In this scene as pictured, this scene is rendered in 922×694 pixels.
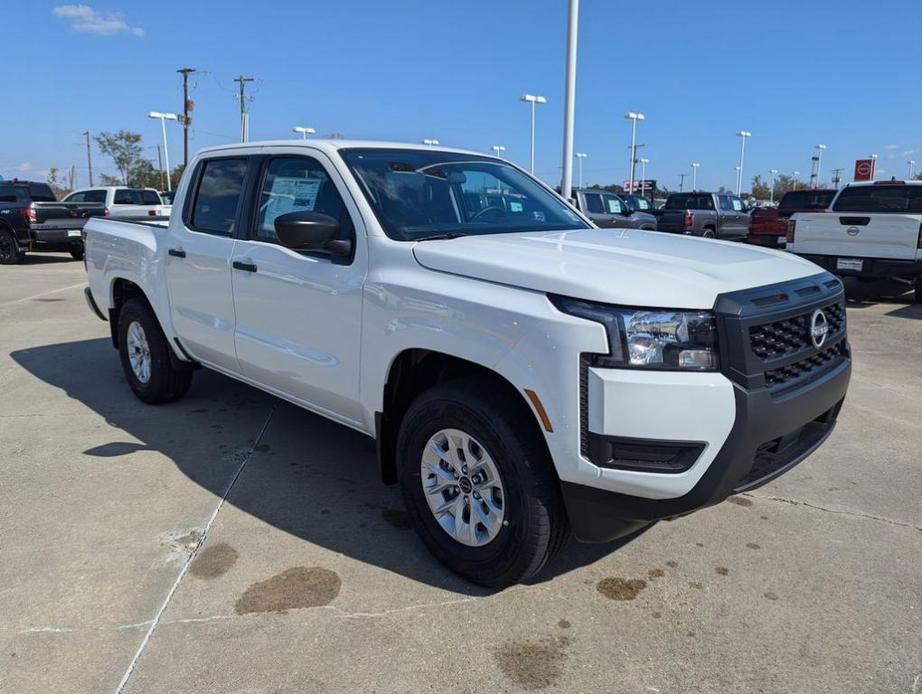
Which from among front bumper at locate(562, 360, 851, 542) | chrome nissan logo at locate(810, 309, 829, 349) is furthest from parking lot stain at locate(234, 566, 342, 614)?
chrome nissan logo at locate(810, 309, 829, 349)

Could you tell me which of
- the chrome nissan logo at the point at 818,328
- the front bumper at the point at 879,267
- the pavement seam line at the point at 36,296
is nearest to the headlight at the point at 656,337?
the chrome nissan logo at the point at 818,328

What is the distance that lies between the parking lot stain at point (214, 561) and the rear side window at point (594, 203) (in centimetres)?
Answer: 1696

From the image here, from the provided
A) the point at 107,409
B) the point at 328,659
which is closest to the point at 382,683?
the point at 328,659

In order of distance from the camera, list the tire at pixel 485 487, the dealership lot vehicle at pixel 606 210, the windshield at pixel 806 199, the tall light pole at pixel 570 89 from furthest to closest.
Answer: the dealership lot vehicle at pixel 606 210
the windshield at pixel 806 199
the tall light pole at pixel 570 89
the tire at pixel 485 487

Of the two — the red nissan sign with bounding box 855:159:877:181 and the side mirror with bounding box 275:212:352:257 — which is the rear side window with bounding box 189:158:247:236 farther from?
the red nissan sign with bounding box 855:159:877:181

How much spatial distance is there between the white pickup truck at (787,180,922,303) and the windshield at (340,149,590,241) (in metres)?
8.02

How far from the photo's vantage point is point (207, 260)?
4426mm

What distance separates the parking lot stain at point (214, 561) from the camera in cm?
321

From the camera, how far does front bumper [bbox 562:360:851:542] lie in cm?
252

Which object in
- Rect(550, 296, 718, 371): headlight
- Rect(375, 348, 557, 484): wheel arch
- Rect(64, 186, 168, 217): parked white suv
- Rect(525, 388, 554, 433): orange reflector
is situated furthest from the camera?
Rect(64, 186, 168, 217): parked white suv

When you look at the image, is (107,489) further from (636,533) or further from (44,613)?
(636,533)

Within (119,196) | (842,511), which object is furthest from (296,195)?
(119,196)

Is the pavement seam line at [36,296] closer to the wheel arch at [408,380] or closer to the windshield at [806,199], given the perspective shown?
the wheel arch at [408,380]

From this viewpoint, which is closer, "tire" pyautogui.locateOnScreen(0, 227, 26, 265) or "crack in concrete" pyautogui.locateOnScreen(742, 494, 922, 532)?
"crack in concrete" pyautogui.locateOnScreen(742, 494, 922, 532)
